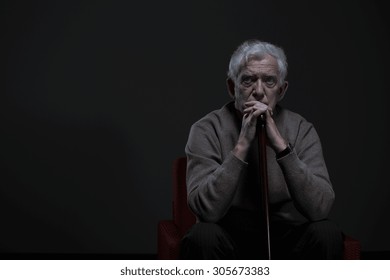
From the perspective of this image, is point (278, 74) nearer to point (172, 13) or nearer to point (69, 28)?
point (172, 13)

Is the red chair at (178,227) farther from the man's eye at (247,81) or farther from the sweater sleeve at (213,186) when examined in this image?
the man's eye at (247,81)

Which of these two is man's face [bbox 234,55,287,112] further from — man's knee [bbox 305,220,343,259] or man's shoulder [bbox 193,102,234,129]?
man's knee [bbox 305,220,343,259]

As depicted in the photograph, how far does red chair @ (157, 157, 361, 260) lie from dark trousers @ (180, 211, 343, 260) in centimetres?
4

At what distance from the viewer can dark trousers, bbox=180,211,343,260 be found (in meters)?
1.53

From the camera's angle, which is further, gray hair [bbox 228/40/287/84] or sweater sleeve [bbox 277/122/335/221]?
gray hair [bbox 228/40/287/84]

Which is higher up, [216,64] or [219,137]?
[216,64]

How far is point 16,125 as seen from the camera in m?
3.16

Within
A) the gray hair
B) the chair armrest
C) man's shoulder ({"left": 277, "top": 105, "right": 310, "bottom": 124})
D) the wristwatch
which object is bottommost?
the chair armrest

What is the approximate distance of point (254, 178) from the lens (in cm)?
180

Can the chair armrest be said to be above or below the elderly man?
below

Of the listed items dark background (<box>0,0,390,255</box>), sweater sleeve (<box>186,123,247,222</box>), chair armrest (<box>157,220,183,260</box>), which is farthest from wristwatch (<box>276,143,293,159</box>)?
dark background (<box>0,0,390,255</box>)

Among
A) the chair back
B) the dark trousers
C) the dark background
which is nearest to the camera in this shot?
the dark trousers

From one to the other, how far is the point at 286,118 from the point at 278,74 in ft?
0.49

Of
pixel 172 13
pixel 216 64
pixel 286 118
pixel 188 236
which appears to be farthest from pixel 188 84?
pixel 188 236
